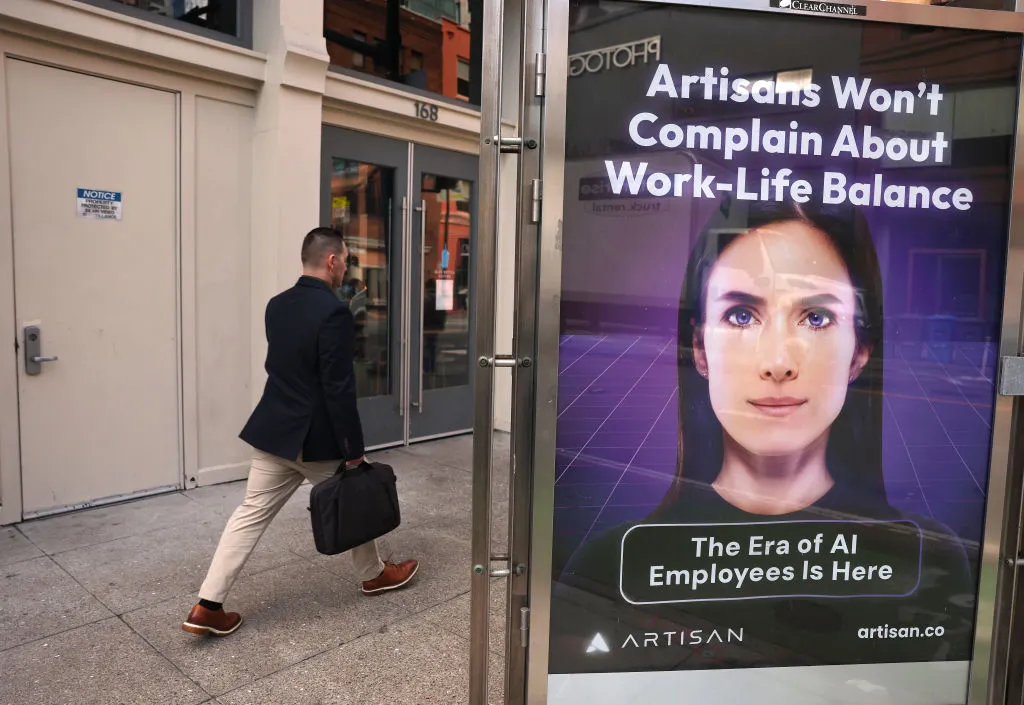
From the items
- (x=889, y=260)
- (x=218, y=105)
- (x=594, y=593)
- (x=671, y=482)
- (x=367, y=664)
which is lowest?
(x=367, y=664)

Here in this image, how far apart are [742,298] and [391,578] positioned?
8.94 ft

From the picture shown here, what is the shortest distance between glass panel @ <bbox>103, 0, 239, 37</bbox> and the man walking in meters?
2.73

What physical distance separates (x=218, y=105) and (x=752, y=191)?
4.68m

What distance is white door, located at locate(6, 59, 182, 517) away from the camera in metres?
4.81

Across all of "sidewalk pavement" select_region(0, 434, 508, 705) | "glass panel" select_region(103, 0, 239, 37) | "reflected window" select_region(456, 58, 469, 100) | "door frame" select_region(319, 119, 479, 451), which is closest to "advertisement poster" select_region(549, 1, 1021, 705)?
"sidewalk pavement" select_region(0, 434, 508, 705)

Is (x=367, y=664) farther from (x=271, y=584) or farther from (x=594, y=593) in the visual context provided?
(x=594, y=593)

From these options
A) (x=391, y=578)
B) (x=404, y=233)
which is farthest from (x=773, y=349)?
(x=404, y=233)

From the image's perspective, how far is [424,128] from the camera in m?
7.04

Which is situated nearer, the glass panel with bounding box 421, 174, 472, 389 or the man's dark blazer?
the man's dark blazer

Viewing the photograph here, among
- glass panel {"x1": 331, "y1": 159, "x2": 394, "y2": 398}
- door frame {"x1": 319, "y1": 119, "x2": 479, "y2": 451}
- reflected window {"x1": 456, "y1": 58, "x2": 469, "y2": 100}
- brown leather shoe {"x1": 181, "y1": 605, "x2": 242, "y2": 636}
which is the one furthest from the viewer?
reflected window {"x1": 456, "y1": 58, "x2": 469, "y2": 100}

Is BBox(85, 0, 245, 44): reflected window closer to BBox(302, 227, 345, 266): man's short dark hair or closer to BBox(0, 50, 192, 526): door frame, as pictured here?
BBox(0, 50, 192, 526): door frame

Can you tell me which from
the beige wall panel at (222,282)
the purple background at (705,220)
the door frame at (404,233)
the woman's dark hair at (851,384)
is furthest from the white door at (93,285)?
the woman's dark hair at (851,384)

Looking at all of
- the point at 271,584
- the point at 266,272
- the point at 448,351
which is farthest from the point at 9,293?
the point at 448,351

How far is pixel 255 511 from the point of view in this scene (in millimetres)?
3676
